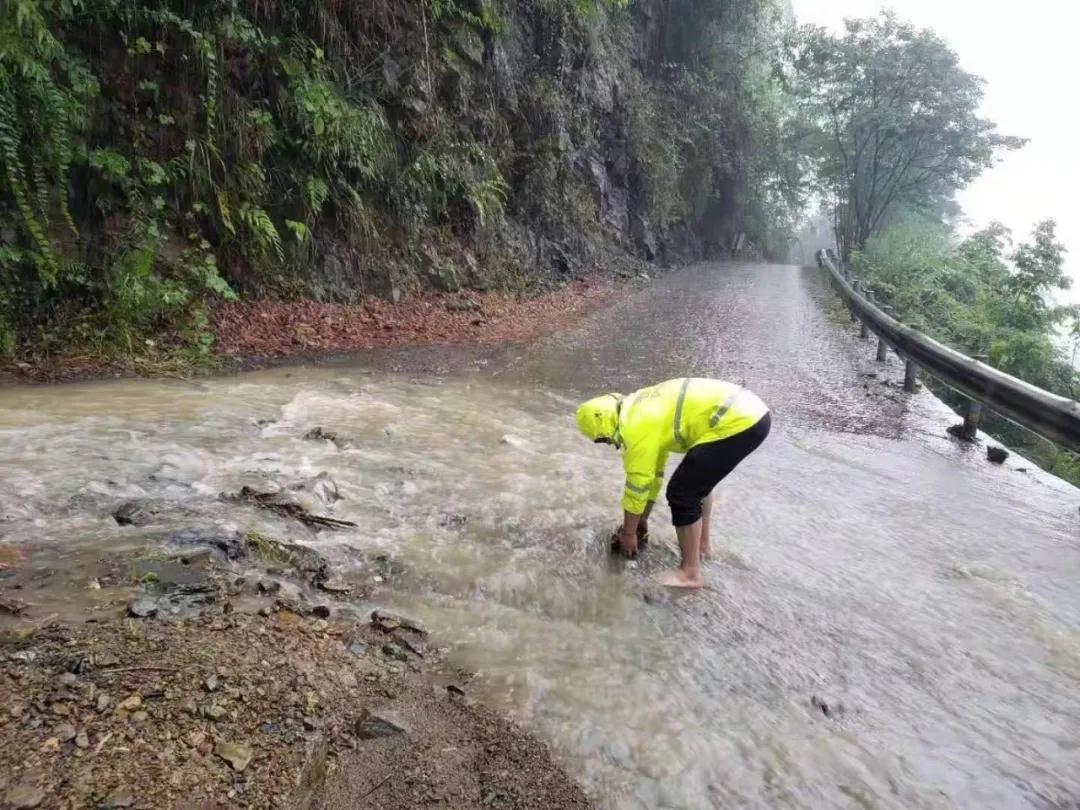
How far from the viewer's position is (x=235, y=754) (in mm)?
2465

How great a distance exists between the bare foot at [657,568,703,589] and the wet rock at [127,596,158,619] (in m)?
2.61

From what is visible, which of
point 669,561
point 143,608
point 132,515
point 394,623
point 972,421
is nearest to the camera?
point 143,608

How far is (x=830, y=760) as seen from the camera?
2.91 metres

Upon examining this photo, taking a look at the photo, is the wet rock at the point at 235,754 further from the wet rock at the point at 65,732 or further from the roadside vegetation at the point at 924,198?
the roadside vegetation at the point at 924,198

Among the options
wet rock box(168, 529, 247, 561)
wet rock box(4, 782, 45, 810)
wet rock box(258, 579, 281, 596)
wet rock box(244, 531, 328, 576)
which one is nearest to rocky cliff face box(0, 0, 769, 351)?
wet rock box(168, 529, 247, 561)

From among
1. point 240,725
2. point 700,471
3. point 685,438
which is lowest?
point 240,725

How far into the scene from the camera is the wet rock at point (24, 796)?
2098 mm

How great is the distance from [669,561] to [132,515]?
124 inches

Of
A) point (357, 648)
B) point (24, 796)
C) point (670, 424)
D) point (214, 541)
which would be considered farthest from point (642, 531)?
point (24, 796)

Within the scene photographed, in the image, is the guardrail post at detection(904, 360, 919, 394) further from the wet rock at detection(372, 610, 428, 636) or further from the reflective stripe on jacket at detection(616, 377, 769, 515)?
the wet rock at detection(372, 610, 428, 636)

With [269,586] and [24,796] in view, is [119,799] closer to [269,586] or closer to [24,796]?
[24,796]

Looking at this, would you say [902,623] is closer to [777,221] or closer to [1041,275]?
[1041,275]

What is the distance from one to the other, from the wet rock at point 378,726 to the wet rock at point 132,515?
2111 mm

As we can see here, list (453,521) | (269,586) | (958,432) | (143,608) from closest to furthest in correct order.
Result: 1. (143,608)
2. (269,586)
3. (453,521)
4. (958,432)
